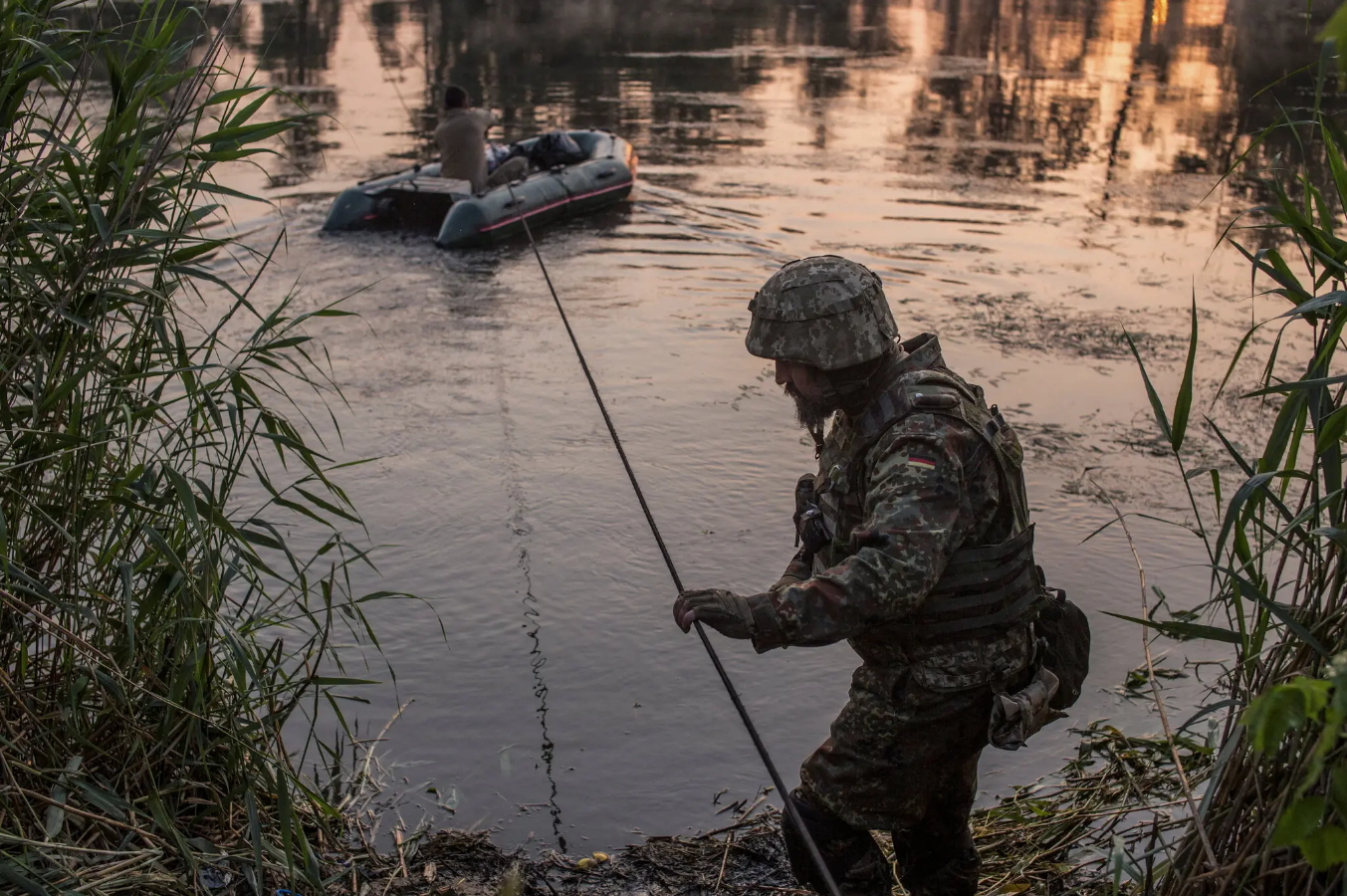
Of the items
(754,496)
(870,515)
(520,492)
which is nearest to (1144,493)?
(754,496)

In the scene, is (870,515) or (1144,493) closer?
(870,515)

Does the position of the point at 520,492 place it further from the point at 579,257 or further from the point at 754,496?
the point at 579,257

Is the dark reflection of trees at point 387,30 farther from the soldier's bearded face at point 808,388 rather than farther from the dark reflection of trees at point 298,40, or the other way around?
the soldier's bearded face at point 808,388

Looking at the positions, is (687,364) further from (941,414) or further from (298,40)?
(298,40)

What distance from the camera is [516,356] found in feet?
32.7

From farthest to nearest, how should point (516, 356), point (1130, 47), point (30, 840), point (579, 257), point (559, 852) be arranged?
point (1130, 47), point (579, 257), point (516, 356), point (559, 852), point (30, 840)

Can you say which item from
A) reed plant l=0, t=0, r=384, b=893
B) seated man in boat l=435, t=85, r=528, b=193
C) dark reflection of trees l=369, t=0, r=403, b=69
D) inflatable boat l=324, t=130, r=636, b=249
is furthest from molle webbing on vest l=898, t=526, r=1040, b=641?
dark reflection of trees l=369, t=0, r=403, b=69

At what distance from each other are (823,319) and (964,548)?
0.66m

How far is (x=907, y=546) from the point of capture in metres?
3.02

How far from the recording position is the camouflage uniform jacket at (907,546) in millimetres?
3016

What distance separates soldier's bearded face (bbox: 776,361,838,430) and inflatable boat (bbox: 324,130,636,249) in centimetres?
911

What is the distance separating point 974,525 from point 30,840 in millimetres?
2314

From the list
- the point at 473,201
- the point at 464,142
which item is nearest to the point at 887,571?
the point at 473,201

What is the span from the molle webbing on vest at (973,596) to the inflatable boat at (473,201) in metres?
9.49
